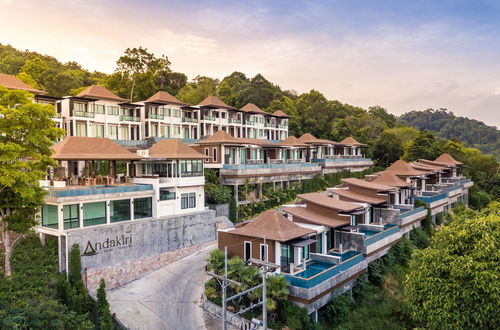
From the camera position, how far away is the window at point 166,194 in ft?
99.3

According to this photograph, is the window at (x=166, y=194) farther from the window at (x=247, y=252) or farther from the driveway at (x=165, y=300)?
the window at (x=247, y=252)

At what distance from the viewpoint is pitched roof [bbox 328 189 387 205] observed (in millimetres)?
32375

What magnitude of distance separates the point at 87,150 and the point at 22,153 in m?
7.05

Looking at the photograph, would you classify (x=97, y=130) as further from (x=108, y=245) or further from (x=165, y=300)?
(x=165, y=300)

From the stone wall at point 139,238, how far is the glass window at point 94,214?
628 mm

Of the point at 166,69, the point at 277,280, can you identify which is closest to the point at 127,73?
the point at 166,69

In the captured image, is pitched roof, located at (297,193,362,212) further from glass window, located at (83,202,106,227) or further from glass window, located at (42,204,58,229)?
glass window, located at (42,204,58,229)

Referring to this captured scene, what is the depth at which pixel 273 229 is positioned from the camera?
896 inches

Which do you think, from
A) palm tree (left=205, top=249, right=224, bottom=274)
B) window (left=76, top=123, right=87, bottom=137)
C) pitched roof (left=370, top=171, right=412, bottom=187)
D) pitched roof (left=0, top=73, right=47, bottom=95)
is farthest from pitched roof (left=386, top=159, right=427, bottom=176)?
pitched roof (left=0, top=73, right=47, bottom=95)

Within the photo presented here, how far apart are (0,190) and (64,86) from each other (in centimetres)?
3843

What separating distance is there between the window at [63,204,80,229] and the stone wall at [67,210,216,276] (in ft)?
2.64

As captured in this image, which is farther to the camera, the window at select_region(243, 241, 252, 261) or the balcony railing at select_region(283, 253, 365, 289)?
the window at select_region(243, 241, 252, 261)

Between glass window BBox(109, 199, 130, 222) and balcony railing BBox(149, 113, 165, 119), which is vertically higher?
balcony railing BBox(149, 113, 165, 119)

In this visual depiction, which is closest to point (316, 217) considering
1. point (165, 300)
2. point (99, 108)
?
point (165, 300)
